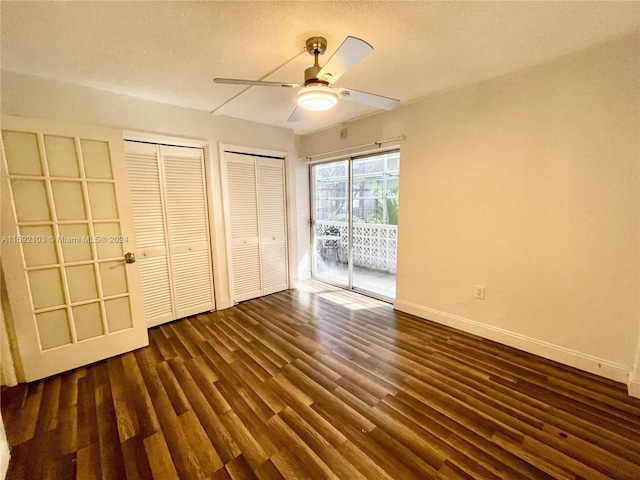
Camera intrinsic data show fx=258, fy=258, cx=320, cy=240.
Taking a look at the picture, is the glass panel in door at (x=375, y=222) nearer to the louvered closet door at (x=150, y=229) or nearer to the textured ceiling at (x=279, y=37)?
the textured ceiling at (x=279, y=37)

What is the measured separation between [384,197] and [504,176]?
6.25ft

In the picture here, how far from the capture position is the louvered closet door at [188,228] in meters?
2.89

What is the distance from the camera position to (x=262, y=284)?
3762 mm

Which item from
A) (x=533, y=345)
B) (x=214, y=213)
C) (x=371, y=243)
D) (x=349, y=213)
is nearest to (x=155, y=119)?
(x=214, y=213)

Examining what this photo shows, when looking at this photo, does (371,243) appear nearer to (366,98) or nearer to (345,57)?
(366,98)

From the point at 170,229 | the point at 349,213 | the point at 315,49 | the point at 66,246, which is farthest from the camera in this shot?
the point at 349,213

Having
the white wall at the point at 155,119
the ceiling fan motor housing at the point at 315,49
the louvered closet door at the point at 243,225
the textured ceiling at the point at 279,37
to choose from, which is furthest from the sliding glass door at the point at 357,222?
the ceiling fan motor housing at the point at 315,49

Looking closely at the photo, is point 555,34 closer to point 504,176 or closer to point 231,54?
point 504,176

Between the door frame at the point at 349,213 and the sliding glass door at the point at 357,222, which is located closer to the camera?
the door frame at the point at 349,213

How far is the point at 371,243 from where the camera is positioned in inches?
182

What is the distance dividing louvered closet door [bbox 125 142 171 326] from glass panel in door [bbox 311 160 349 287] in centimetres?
226

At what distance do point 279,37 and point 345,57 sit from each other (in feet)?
1.88

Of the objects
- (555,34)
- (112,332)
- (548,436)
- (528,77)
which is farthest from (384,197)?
(112,332)

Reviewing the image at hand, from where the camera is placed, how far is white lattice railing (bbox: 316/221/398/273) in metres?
4.31
